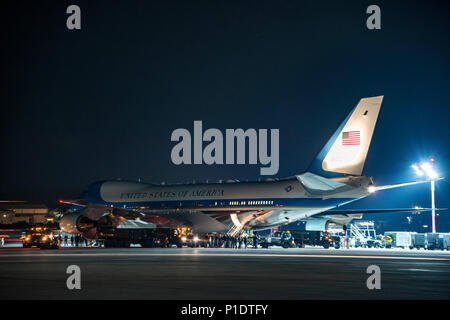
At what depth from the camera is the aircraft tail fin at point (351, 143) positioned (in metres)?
55.0

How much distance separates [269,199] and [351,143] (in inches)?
413

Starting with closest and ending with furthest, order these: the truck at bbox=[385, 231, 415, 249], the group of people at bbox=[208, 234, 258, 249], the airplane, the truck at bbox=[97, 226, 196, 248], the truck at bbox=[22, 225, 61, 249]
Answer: the truck at bbox=[22, 225, 61, 249], the airplane, the truck at bbox=[97, 226, 196, 248], the group of people at bbox=[208, 234, 258, 249], the truck at bbox=[385, 231, 415, 249]

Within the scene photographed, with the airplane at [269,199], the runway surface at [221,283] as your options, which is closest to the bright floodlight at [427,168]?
the airplane at [269,199]

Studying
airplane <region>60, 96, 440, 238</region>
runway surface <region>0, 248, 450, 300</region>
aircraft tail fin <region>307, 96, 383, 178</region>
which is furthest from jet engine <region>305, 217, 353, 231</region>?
runway surface <region>0, 248, 450, 300</region>

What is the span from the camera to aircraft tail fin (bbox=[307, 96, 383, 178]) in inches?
2167

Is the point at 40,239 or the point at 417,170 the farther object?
the point at 417,170

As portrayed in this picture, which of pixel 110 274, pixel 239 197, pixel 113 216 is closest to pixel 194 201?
pixel 239 197

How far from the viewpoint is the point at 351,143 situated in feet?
183

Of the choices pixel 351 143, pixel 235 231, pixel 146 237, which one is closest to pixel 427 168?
pixel 351 143

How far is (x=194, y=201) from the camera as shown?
68.8 meters

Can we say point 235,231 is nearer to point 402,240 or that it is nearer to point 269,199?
point 269,199

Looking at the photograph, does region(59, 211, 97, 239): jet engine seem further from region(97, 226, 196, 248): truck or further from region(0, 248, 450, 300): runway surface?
region(0, 248, 450, 300): runway surface
